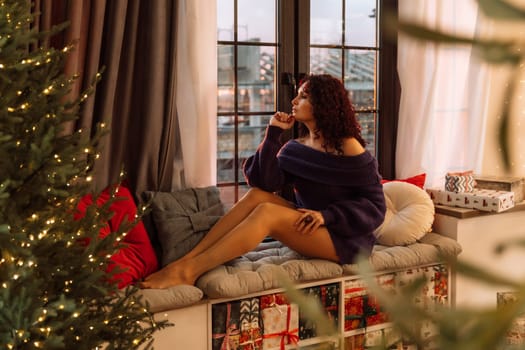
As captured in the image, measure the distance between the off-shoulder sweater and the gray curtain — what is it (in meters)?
0.46

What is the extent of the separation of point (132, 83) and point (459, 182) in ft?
5.99

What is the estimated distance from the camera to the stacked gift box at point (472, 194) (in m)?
3.58

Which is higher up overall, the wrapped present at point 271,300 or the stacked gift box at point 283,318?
the wrapped present at point 271,300

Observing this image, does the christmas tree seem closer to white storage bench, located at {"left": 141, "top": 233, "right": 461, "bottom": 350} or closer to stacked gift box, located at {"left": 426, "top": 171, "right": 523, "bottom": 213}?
white storage bench, located at {"left": 141, "top": 233, "right": 461, "bottom": 350}

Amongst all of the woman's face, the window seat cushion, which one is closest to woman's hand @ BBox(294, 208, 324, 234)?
the window seat cushion

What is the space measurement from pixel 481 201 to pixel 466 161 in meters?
0.53

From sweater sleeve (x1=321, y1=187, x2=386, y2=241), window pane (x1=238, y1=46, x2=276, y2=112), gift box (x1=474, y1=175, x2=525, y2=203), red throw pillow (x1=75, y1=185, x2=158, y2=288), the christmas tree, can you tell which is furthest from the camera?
gift box (x1=474, y1=175, x2=525, y2=203)

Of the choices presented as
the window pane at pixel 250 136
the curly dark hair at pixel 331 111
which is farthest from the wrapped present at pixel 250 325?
the window pane at pixel 250 136

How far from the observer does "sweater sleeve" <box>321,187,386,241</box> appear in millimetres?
3094

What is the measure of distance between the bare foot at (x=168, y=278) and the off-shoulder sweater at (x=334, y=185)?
605mm

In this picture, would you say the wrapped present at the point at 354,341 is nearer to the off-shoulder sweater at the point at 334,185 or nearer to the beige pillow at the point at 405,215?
the off-shoulder sweater at the point at 334,185

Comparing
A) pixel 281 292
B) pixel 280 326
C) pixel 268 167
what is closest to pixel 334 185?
pixel 268 167

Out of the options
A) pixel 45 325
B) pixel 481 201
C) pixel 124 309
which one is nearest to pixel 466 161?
pixel 481 201

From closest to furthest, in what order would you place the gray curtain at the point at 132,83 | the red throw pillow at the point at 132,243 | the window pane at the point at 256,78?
the red throw pillow at the point at 132,243 → the gray curtain at the point at 132,83 → the window pane at the point at 256,78
